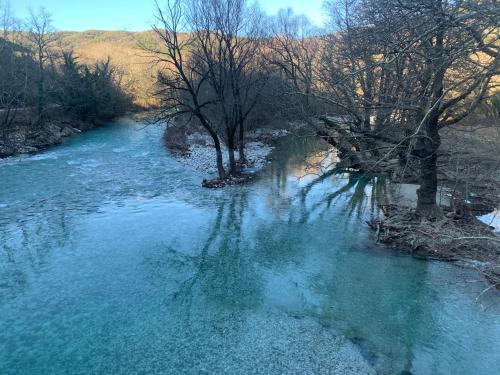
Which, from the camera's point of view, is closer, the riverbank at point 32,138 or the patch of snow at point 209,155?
the patch of snow at point 209,155

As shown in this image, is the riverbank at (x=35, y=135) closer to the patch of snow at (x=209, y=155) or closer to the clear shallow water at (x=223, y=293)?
the patch of snow at (x=209, y=155)

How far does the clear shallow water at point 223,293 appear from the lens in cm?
636

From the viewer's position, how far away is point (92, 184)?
1698 centimetres

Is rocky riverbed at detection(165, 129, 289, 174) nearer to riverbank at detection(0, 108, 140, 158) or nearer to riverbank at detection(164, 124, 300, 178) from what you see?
riverbank at detection(164, 124, 300, 178)

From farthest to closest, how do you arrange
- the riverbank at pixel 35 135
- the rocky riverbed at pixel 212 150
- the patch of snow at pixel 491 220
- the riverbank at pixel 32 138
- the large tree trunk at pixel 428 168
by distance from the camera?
the riverbank at pixel 35 135, the riverbank at pixel 32 138, the rocky riverbed at pixel 212 150, the patch of snow at pixel 491 220, the large tree trunk at pixel 428 168

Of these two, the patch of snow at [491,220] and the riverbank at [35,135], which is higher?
the riverbank at [35,135]

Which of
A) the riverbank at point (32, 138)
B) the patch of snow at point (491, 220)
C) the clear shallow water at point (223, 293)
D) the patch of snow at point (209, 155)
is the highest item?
the riverbank at point (32, 138)

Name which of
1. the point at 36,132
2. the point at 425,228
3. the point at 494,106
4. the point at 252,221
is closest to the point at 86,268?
the point at 252,221

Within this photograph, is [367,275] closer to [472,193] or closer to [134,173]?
[472,193]

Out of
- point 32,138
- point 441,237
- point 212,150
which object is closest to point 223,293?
point 441,237

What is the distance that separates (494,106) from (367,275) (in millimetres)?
11587

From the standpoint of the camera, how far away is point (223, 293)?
8.30 metres

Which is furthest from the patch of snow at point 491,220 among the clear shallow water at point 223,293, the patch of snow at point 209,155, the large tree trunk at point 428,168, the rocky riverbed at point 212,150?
the patch of snow at point 209,155

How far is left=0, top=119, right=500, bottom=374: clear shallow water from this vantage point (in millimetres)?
6363
